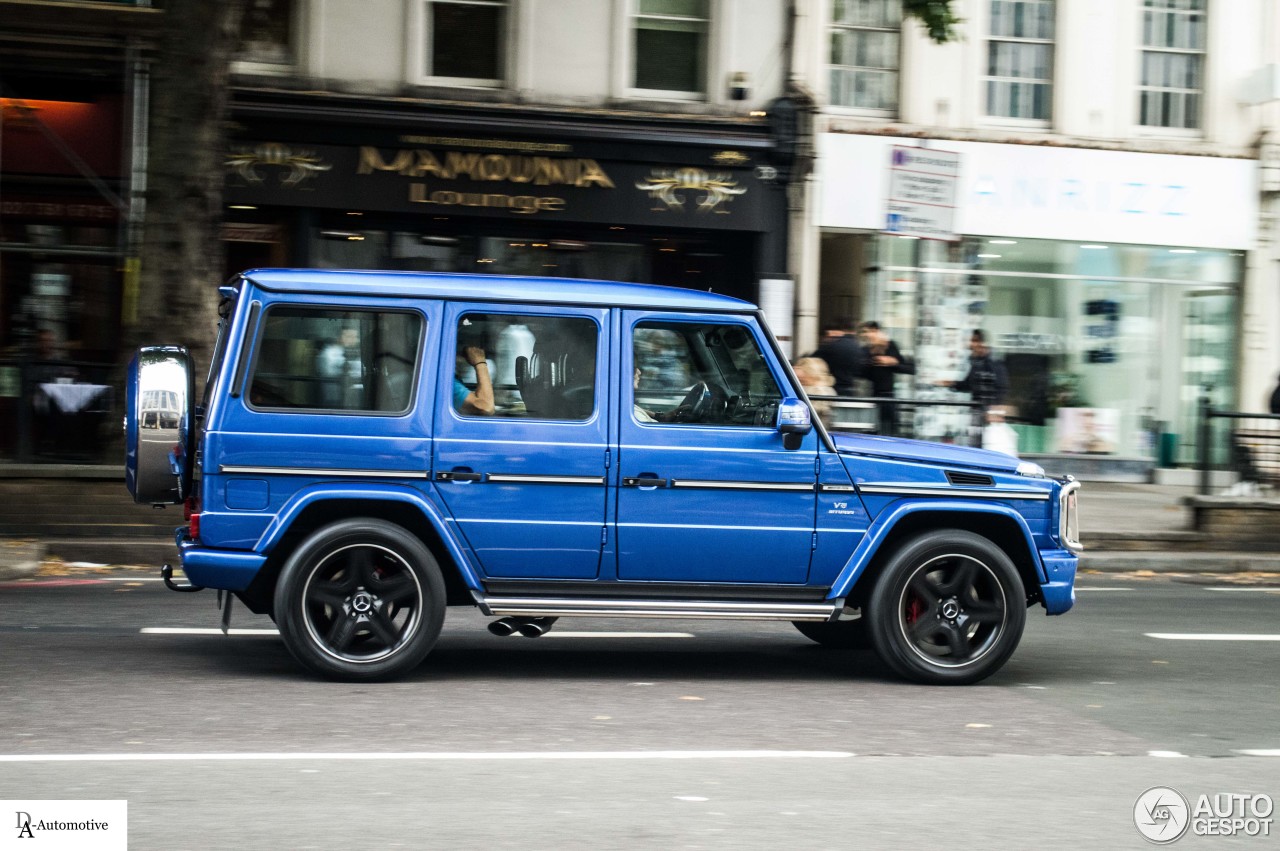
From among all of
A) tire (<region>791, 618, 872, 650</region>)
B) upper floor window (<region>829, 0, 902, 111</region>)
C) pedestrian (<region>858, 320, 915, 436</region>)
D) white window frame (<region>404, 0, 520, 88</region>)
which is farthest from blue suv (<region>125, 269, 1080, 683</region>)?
upper floor window (<region>829, 0, 902, 111</region>)

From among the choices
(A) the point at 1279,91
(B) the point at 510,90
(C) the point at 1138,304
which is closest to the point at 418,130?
(B) the point at 510,90

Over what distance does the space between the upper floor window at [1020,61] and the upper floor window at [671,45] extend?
4021mm

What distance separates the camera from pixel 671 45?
62.3 ft

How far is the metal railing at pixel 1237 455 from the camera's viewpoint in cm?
1463

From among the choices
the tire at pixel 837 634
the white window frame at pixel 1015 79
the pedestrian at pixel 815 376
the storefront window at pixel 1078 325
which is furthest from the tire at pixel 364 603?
the white window frame at pixel 1015 79

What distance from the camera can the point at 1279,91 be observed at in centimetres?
1975

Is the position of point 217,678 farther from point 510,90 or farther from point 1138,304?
point 1138,304

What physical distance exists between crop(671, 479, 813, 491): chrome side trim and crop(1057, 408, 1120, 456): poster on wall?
45.3 feet

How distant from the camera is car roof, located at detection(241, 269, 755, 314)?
7.12 meters

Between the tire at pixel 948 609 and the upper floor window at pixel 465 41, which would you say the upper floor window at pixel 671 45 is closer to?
the upper floor window at pixel 465 41

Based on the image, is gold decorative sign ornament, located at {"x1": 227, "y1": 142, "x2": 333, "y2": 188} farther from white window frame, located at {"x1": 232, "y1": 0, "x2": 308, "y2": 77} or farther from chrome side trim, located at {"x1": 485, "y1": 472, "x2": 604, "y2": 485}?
chrome side trim, located at {"x1": 485, "y1": 472, "x2": 604, "y2": 485}

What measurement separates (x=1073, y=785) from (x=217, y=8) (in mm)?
10235

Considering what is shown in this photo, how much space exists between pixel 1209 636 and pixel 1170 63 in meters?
12.9

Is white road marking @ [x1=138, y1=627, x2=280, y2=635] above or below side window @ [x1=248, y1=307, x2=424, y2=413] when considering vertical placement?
below
